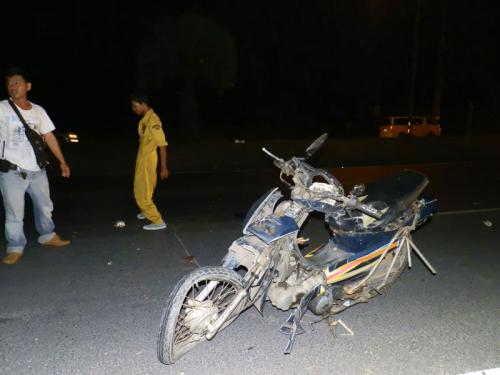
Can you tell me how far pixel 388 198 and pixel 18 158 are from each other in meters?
3.97

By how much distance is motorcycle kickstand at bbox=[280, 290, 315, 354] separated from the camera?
12.0 feet

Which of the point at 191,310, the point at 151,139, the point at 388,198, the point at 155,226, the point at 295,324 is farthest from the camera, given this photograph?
the point at 155,226

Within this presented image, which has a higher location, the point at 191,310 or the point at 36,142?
the point at 36,142

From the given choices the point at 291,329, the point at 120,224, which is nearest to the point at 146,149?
the point at 120,224

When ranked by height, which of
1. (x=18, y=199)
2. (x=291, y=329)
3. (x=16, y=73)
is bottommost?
(x=291, y=329)

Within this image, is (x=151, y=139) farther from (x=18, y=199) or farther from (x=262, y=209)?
(x=262, y=209)

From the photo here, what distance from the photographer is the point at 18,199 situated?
5.41 meters

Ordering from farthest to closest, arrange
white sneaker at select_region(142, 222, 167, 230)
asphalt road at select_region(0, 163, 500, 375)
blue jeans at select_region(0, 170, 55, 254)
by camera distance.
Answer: white sneaker at select_region(142, 222, 167, 230), blue jeans at select_region(0, 170, 55, 254), asphalt road at select_region(0, 163, 500, 375)

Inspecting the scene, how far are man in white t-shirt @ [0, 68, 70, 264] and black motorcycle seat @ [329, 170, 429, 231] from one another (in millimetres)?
3462

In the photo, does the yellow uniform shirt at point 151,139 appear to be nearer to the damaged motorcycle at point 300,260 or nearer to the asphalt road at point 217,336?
the asphalt road at point 217,336

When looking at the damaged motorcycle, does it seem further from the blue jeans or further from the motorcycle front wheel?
the blue jeans

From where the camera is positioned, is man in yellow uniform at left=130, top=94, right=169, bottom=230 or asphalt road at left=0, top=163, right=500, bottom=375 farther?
man in yellow uniform at left=130, top=94, right=169, bottom=230

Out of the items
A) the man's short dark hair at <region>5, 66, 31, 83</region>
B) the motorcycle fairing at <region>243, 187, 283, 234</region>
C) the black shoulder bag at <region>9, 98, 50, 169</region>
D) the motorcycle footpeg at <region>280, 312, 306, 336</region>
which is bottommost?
the motorcycle footpeg at <region>280, 312, 306, 336</region>

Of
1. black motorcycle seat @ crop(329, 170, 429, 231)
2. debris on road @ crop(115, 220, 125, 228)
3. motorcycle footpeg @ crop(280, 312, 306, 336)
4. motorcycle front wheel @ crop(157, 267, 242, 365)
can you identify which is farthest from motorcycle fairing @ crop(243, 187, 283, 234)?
debris on road @ crop(115, 220, 125, 228)
